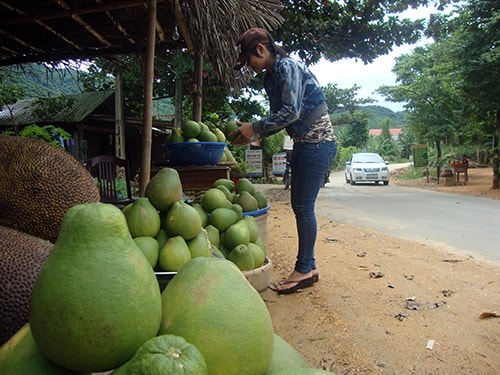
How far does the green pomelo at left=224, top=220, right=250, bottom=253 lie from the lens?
2.52 metres

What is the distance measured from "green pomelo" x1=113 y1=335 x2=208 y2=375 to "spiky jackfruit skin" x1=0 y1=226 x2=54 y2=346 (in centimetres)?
59

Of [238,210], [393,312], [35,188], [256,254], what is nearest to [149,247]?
[35,188]

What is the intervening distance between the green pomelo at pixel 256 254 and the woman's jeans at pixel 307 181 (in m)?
0.37

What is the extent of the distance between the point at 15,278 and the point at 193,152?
2.55 m

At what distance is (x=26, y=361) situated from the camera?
2.09ft

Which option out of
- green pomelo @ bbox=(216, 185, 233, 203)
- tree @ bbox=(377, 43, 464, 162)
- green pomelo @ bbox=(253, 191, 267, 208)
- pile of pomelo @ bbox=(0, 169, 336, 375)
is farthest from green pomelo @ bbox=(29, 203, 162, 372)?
tree @ bbox=(377, 43, 464, 162)

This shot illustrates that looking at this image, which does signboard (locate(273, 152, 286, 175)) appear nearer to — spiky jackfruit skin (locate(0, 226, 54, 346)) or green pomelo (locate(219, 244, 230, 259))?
green pomelo (locate(219, 244, 230, 259))

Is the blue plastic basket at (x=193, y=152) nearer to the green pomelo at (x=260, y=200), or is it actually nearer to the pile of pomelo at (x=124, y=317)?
the green pomelo at (x=260, y=200)

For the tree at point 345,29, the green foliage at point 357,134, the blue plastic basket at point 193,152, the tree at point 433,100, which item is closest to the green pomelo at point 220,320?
the blue plastic basket at point 193,152

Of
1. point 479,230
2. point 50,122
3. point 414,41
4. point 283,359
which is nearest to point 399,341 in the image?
point 283,359

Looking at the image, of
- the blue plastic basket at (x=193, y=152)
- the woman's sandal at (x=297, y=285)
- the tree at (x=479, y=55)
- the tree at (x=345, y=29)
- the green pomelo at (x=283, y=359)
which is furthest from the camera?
the tree at (x=479, y=55)

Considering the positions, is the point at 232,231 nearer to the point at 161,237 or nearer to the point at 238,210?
the point at 238,210

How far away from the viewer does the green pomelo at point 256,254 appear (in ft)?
8.39

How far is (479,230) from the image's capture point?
5691 mm
